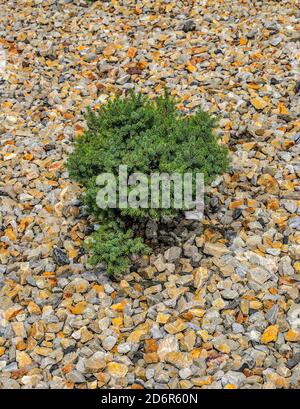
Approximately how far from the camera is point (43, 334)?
161 inches

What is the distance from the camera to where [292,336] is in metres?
3.95

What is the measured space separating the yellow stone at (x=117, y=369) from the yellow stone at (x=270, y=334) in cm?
102

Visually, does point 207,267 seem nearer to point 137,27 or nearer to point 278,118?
point 278,118

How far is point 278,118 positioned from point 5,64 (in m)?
3.68

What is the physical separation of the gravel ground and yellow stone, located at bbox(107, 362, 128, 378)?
0.4 inches

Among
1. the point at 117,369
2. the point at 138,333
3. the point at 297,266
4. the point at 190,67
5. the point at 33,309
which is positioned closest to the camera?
the point at 117,369

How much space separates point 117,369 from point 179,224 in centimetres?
149

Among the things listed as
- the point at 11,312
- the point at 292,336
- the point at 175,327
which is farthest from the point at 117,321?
the point at 292,336

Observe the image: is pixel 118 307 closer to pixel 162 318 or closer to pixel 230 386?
pixel 162 318

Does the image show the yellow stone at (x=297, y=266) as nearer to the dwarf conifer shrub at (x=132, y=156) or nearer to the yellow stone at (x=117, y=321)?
the dwarf conifer shrub at (x=132, y=156)

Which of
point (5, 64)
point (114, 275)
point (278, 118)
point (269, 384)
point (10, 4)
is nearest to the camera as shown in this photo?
point (269, 384)

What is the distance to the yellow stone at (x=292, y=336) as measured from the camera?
12.9 feet

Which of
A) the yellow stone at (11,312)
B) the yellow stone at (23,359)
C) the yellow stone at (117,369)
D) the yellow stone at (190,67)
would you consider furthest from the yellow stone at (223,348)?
the yellow stone at (190,67)

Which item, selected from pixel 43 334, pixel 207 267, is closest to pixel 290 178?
pixel 207 267
